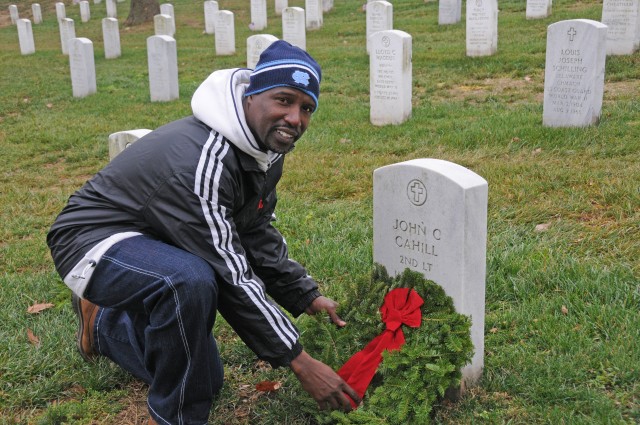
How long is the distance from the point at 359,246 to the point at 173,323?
2187 millimetres

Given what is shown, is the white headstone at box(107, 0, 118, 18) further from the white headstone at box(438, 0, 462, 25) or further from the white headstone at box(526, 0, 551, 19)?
the white headstone at box(526, 0, 551, 19)

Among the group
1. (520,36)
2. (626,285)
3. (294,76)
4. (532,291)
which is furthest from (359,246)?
(520,36)

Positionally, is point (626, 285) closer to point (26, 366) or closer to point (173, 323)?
point (173, 323)

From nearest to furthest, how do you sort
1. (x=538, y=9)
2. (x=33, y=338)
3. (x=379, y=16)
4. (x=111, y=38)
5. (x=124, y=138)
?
(x=33, y=338) < (x=124, y=138) < (x=379, y=16) < (x=538, y=9) < (x=111, y=38)

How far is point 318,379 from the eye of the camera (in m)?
2.77

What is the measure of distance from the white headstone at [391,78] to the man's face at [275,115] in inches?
232

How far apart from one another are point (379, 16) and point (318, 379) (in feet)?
41.0

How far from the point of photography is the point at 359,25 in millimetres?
18203

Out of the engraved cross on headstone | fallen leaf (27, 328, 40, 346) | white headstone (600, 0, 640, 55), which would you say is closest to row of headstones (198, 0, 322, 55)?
white headstone (600, 0, 640, 55)

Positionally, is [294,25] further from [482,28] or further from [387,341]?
[387,341]

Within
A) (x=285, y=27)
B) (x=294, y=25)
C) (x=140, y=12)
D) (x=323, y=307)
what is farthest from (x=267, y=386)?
(x=140, y=12)

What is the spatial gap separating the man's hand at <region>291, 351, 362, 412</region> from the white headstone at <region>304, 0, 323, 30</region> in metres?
16.9

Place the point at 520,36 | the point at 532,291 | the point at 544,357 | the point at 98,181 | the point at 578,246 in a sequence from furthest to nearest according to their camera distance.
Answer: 1. the point at 520,36
2. the point at 578,246
3. the point at 532,291
4. the point at 544,357
5. the point at 98,181

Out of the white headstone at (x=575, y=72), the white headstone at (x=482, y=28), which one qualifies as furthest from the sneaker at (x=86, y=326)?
the white headstone at (x=482, y=28)
